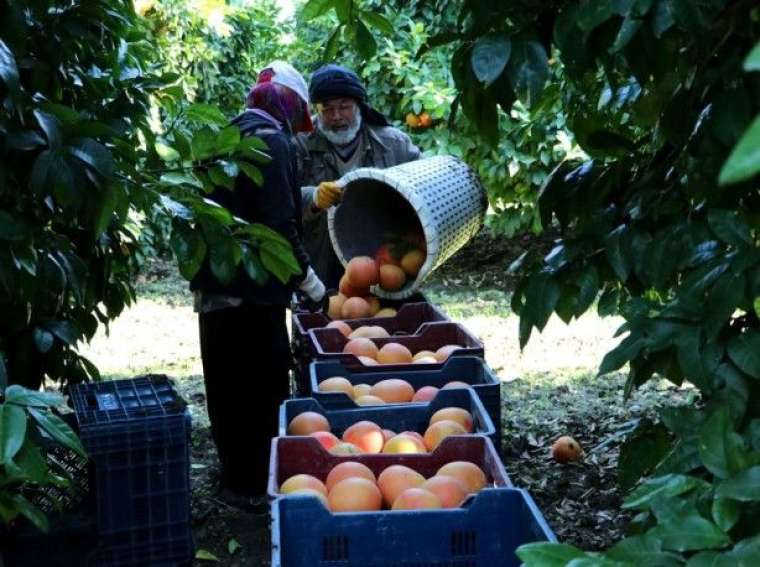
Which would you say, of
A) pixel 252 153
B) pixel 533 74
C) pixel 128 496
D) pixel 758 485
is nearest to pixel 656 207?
pixel 533 74

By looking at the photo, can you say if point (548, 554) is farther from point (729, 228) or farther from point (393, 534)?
point (393, 534)

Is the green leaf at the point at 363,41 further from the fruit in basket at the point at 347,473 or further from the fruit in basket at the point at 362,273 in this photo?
the fruit in basket at the point at 362,273

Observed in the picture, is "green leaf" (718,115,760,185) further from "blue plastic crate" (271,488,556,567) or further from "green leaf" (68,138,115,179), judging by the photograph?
"green leaf" (68,138,115,179)

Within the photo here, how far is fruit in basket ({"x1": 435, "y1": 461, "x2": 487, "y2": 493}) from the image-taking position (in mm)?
2475

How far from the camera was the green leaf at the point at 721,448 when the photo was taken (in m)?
1.10

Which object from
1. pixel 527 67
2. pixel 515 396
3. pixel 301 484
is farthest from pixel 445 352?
pixel 515 396

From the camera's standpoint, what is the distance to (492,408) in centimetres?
318

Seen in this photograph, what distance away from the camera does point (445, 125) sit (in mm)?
8672

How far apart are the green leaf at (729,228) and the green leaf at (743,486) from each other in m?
0.47

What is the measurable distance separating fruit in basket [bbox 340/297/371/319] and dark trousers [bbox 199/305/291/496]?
243mm

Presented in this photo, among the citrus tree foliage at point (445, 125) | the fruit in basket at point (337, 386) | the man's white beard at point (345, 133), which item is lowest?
the fruit in basket at point (337, 386)

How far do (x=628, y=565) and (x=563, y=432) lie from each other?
14.1 ft

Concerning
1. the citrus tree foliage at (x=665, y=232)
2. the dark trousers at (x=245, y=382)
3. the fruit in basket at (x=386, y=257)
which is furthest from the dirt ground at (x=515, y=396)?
the fruit in basket at (x=386, y=257)

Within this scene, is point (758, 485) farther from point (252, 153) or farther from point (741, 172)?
point (252, 153)
